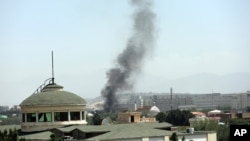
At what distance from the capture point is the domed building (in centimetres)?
7944

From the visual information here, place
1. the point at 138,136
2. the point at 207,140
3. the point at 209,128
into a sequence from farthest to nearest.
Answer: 1. the point at 209,128
2. the point at 207,140
3. the point at 138,136

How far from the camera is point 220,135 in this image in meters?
125

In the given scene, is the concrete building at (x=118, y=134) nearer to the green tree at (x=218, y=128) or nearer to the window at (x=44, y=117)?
the window at (x=44, y=117)

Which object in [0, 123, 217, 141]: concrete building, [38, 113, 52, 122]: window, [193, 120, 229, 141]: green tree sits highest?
[38, 113, 52, 122]: window

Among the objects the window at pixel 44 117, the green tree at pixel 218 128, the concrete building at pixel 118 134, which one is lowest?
the green tree at pixel 218 128

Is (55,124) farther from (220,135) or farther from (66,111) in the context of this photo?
(220,135)

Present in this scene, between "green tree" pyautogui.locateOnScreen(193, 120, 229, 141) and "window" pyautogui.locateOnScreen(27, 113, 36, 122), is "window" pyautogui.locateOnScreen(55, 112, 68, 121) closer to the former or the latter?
"window" pyautogui.locateOnScreen(27, 113, 36, 122)

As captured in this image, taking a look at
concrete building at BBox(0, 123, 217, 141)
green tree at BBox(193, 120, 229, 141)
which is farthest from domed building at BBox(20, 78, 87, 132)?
green tree at BBox(193, 120, 229, 141)

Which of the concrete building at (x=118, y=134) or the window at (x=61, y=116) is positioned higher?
the window at (x=61, y=116)

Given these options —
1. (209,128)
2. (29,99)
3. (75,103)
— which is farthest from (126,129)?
(209,128)

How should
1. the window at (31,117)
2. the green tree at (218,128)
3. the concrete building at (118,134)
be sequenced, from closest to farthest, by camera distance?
the concrete building at (118,134) → the window at (31,117) → the green tree at (218,128)

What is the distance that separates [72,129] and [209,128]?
65.0 meters

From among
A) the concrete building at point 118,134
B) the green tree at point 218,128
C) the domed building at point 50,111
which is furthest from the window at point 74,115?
the green tree at point 218,128

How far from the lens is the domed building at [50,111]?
79.4 m
